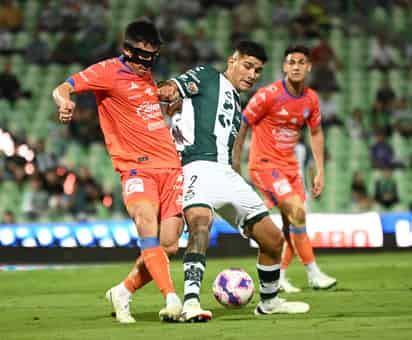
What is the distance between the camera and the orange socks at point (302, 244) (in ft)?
38.8

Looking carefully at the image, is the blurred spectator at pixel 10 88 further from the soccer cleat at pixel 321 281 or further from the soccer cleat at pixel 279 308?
the soccer cleat at pixel 279 308

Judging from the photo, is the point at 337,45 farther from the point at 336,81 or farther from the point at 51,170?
the point at 51,170

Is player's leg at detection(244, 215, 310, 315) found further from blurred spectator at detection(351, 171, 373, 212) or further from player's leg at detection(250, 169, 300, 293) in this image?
blurred spectator at detection(351, 171, 373, 212)

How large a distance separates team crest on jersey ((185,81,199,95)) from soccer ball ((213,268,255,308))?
159 centimetres

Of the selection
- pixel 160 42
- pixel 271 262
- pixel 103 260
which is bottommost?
pixel 103 260

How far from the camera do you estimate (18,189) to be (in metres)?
19.8

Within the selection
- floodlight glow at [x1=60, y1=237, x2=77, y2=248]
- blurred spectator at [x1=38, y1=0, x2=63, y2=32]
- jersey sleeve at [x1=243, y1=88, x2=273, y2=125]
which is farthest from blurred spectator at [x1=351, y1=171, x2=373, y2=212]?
blurred spectator at [x1=38, y1=0, x2=63, y2=32]

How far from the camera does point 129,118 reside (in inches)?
348

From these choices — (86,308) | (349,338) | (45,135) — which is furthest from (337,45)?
(349,338)

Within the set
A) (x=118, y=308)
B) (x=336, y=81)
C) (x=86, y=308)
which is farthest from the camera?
(x=336, y=81)

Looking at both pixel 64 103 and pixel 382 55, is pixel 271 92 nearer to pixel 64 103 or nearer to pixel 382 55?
pixel 64 103

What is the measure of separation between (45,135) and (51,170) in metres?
1.80

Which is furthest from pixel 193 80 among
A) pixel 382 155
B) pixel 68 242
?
pixel 382 155

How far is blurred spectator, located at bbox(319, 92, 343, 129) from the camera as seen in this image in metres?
21.6
